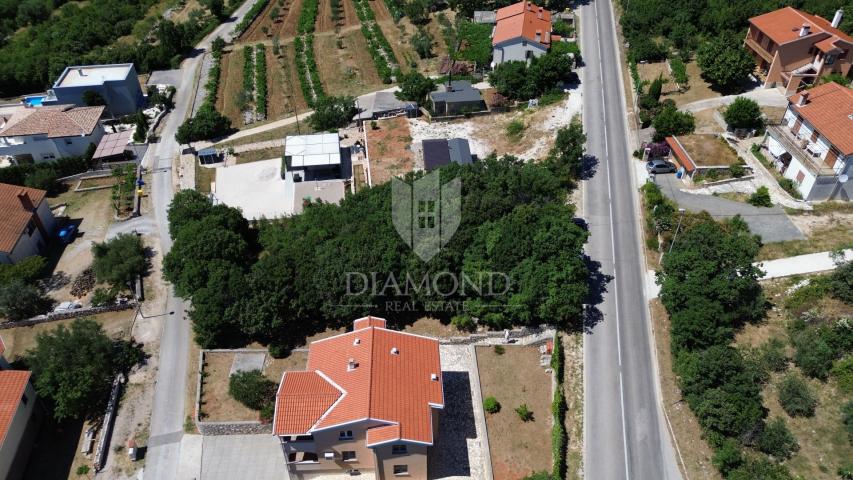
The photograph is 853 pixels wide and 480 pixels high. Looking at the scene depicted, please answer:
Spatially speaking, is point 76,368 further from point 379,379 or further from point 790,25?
point 790,25

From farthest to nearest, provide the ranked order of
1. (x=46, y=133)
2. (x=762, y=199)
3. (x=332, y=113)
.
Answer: (x=332, y=113) < (x=46, y=133) < (x=762, y=199)

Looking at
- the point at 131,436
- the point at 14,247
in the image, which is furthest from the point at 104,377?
the point at 14,247

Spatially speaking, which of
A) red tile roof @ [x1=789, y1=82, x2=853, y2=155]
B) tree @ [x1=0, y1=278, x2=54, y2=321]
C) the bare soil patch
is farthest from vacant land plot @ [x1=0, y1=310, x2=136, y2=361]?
red tile roof @ [x1=789, y1=82, x2=853, y2=155]

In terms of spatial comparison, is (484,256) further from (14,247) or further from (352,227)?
(14,247)

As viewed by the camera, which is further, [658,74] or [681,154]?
[658,74]

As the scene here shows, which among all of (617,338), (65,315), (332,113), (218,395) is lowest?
(65,315)

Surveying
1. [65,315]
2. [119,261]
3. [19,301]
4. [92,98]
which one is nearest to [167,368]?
[65,315]

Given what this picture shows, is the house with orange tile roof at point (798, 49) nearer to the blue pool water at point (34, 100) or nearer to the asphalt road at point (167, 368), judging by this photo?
the asphalt road at point (167, 368)
